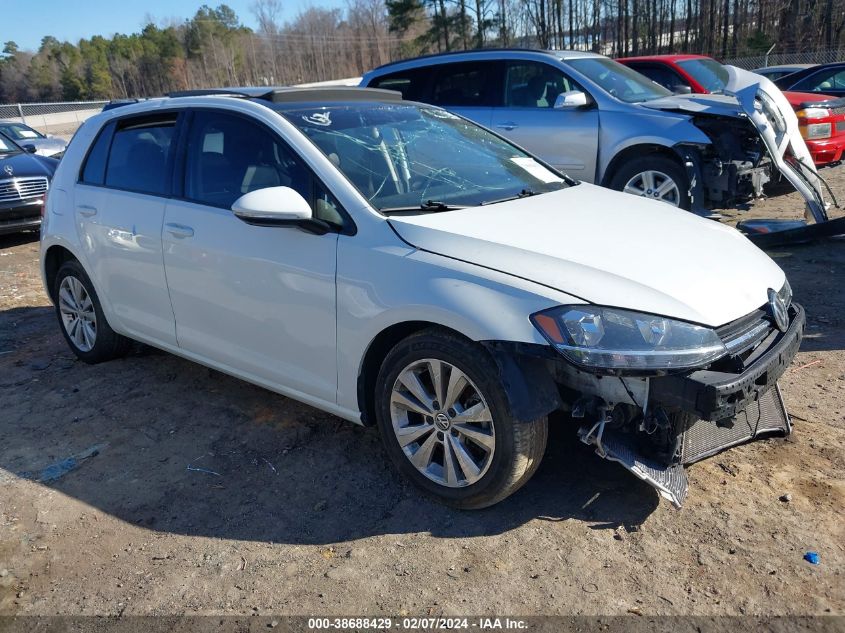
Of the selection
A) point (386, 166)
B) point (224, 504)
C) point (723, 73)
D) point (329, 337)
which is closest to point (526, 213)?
point (386, 166)

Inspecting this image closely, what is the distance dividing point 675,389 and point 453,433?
3.11 feet

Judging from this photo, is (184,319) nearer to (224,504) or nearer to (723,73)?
(224,504)

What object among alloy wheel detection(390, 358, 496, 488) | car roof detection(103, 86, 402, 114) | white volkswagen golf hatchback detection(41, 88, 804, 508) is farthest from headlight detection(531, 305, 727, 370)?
car roof detection(103, 86, 402, 114)

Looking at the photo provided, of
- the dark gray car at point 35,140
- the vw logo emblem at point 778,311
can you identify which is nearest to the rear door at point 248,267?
the vw logo emblem at point 778,311

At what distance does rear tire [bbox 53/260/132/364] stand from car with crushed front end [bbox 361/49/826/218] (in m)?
5.05

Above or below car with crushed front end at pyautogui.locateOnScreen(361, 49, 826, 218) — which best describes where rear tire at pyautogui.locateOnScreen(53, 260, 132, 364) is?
below

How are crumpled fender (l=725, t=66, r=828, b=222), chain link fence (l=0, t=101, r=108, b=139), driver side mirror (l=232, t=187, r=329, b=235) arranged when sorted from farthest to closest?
chain link fence (l=0, t=101, r=108, b=139)
crumpled fender (l=725, t=66, r=828, b=222)
driver side mirror (l=232, t=187, r=329, b=235)

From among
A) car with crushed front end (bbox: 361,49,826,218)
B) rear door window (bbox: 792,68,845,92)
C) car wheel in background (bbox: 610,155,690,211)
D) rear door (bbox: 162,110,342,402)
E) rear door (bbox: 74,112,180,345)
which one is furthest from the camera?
rear door window (bbox: 792,68,845,92)

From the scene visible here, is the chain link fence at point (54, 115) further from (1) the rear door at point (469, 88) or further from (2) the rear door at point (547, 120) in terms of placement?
(2) the rear door at point (547, 120)

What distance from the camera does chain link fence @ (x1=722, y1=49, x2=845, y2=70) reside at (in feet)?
83.7

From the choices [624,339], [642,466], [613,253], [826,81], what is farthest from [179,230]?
[826,81]

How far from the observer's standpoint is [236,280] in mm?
3697

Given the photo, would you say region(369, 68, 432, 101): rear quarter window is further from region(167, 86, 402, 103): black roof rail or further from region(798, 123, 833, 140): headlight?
region(798, 123, 833, 140): headlight

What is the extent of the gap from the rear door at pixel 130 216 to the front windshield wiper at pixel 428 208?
1.59 metres
